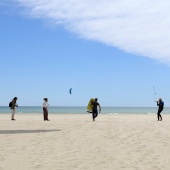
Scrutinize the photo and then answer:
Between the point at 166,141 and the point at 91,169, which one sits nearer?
the point at 91,169

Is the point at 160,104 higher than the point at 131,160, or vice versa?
→ the point at 160,104

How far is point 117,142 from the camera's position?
12.3 meters

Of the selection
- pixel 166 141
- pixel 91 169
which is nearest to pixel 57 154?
pixel 91 169

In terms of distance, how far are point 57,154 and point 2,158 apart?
145 cm

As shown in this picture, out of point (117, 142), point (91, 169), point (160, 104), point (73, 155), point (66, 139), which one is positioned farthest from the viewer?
point (160, 104)

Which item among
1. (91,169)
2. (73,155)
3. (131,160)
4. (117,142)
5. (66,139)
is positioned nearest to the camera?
(91,169)

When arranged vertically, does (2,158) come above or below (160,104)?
below

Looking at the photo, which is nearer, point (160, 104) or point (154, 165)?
point (154, 165)

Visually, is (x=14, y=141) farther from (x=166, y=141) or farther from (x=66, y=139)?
(x=166, y=141)

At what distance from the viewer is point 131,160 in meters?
8.73

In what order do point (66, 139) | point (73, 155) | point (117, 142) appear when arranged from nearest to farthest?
point (73, 155)
point (117, 142)
point (66, 139)

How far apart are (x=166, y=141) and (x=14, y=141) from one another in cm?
512

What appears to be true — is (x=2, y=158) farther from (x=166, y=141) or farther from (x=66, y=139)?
(x=166, y=141)

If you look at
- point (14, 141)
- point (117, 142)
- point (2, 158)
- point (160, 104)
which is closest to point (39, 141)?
point (14, 141)
